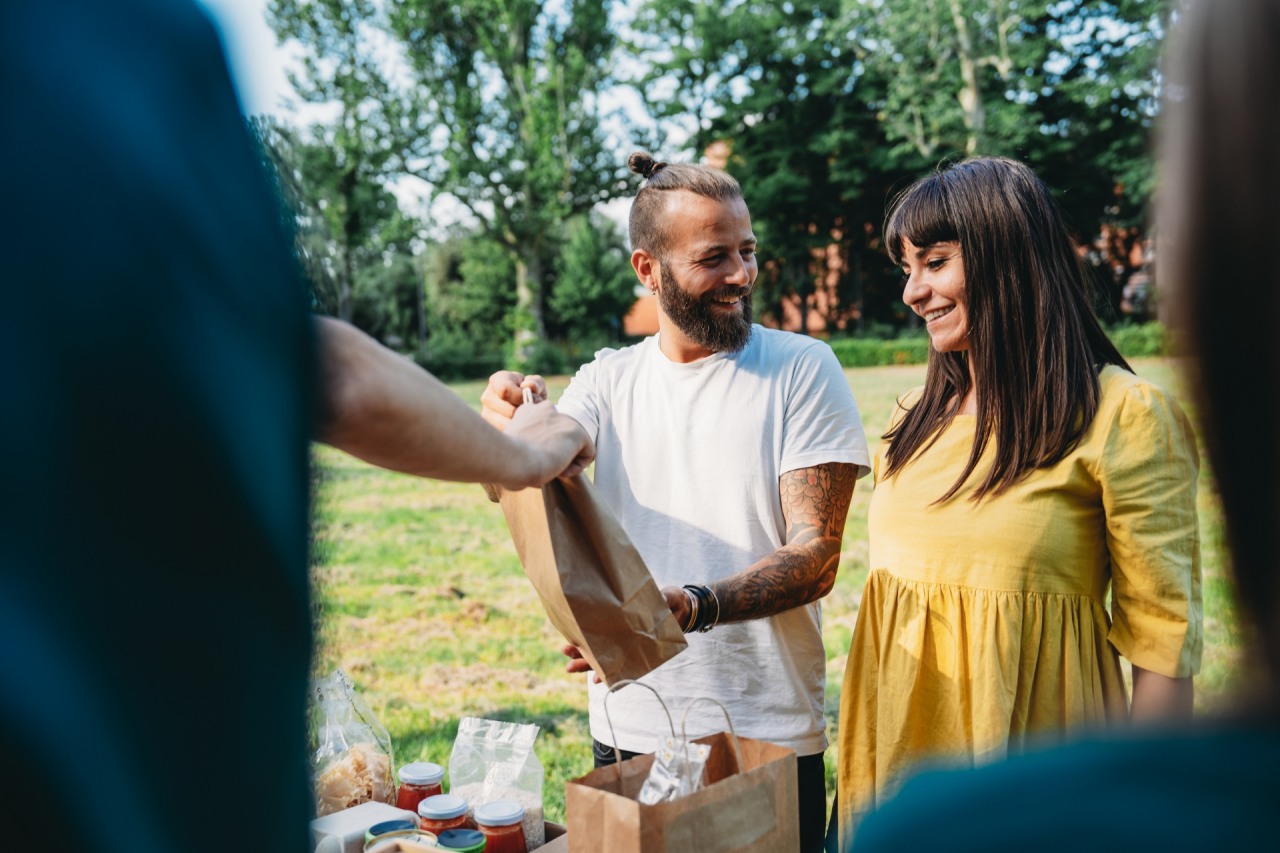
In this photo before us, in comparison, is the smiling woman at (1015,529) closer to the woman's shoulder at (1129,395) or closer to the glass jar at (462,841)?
the woman's shoulder at (1129,395)

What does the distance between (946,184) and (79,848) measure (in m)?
2.06

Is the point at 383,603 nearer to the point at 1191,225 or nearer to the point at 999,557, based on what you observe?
the point at 999,557

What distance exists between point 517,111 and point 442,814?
31037 mm

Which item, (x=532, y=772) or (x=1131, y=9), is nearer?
(x=532, y=772)

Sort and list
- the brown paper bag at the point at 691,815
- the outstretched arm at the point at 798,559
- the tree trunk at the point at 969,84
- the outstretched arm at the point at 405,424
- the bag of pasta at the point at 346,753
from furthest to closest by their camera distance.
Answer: the tree trunk at the point at 969,84, the outstretched arm at the point at 798,559, the bag of pasta at the point at 346,753, the brown paper bag at the point at 691,815, the outstretched arm at the point at 405,424

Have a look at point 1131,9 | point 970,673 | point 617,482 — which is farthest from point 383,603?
point 1131,9

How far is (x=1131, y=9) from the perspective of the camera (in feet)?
79.9

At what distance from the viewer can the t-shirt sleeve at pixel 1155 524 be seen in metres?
1.96

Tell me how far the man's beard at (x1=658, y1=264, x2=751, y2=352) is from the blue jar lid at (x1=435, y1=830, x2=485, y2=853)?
1319 mm

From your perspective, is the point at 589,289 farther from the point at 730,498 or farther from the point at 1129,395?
the point at 1129,395

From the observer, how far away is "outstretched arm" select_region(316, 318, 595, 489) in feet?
3.55

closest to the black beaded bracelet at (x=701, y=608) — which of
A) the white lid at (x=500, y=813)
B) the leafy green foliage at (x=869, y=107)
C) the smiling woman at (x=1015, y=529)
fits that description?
the smiling woman at (x=1015, y=529)

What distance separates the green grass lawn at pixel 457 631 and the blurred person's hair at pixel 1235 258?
6.32 ft

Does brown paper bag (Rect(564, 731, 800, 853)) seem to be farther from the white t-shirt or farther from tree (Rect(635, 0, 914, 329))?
tree (Rect(635, 0, 914, 329))
